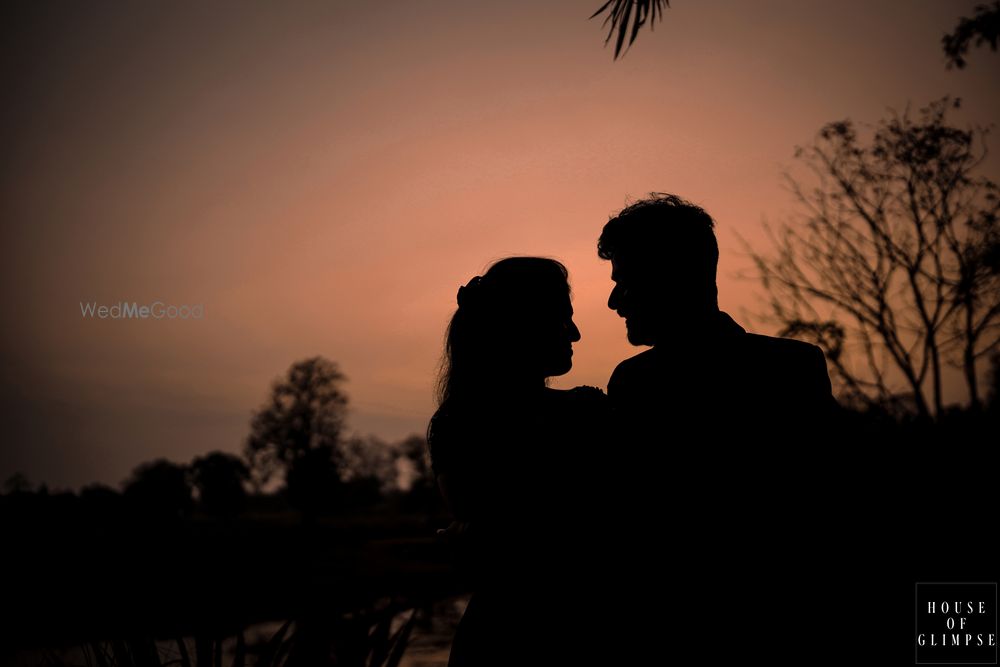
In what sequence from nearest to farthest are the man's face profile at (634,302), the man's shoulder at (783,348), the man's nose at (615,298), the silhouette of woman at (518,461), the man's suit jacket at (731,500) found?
the man's suit jacket at (731,500) < the man's shoulder at (783,348) < the silhouette of woman at (518,461) < the man's face profile at (634,302) < the man's nose at (615,298)

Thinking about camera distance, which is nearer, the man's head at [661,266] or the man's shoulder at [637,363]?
the man's shoulder at [637,363]

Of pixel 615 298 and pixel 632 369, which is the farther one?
pixel 615 298

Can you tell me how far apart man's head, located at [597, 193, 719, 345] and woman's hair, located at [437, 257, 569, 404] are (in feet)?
0.77

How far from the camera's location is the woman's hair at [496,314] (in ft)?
7.44

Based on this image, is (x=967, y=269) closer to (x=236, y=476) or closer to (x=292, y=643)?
(x=292, y=643)

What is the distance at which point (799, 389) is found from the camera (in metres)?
1.83

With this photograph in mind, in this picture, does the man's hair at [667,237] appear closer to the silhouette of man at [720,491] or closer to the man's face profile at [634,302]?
the man's face profile at [634,302]

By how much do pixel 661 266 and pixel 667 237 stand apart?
103 mm

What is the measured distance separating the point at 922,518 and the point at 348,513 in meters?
45.0

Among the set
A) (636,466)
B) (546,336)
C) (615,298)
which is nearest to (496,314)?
(546,336)

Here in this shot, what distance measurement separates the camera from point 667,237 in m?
2.19

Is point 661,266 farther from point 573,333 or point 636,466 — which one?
point 636,466

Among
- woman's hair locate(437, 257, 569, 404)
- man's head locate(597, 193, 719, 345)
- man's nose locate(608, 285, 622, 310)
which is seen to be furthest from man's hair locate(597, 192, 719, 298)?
woman's hair locate(437, 257, 569, 404)

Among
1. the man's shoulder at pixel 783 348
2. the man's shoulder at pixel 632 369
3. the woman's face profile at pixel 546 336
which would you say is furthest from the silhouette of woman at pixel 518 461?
the man's shoulder at pixel 783 348
